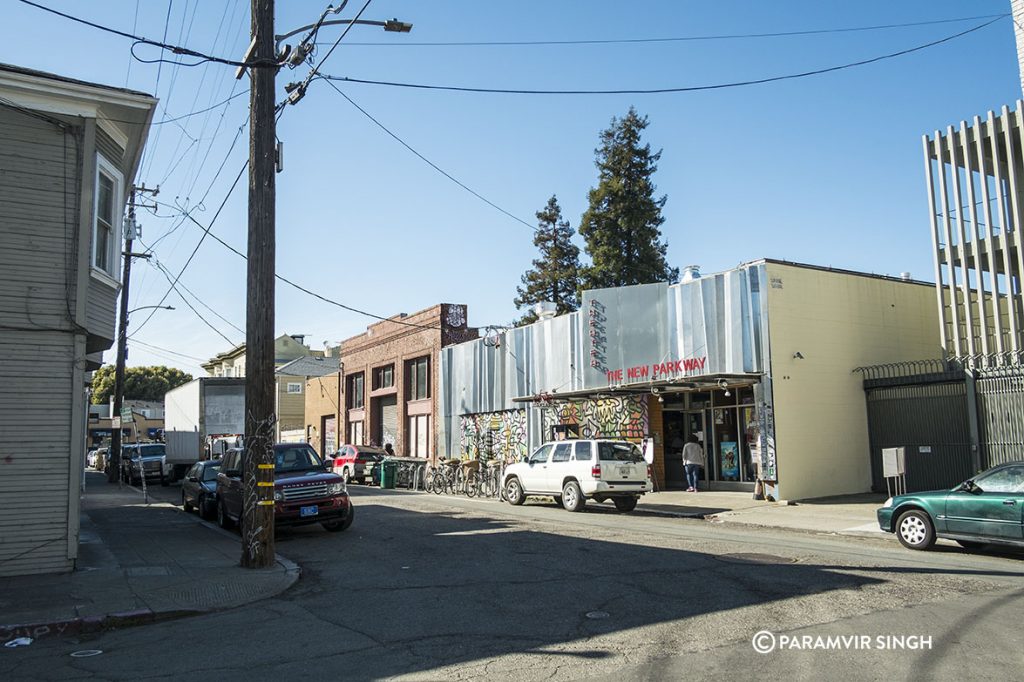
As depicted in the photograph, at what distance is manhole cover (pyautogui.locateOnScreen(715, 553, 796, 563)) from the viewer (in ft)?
35.7

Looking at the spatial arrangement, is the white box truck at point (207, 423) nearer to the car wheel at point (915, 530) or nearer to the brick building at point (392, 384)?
the brick building at point (392, 384)

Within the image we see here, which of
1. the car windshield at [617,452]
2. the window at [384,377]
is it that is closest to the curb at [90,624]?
the car windshield at [617,452]

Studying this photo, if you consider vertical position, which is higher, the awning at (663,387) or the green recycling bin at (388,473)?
the awning at (663,387)

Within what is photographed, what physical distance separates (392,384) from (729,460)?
22.5 m

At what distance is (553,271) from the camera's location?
→ 55.5m

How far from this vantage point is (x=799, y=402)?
20734mm

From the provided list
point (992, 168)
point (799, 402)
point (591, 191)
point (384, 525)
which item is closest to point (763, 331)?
point (799, 402)

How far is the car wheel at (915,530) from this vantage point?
12.4m

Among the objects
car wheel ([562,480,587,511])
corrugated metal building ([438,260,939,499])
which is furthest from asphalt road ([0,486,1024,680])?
corrugated metal building ([438,260,939,499])

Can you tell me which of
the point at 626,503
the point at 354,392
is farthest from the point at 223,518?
the point at 354,392

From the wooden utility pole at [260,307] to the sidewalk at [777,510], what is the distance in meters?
10.4

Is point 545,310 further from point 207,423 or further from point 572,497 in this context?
point 207,423

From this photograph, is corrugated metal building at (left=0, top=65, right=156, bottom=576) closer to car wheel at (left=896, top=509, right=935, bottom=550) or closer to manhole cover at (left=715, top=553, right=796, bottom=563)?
manhole cover at (left=715, top=553, right=796, bottom=563)

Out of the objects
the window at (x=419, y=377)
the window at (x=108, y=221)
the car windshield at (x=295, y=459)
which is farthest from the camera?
the window at (x=419, y=377)
